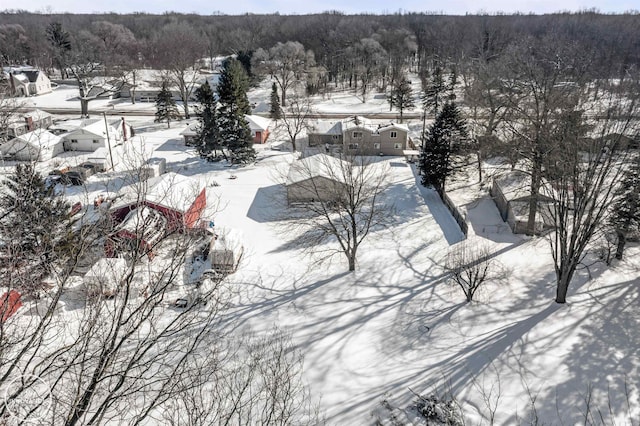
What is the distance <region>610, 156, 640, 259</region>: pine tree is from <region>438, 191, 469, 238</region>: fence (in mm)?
6427

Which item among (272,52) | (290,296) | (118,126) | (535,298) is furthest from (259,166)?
(272,52)

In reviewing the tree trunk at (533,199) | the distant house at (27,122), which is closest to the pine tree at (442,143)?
the tree trunk at (533,199)

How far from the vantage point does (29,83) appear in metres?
68.5

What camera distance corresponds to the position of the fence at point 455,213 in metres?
23.8

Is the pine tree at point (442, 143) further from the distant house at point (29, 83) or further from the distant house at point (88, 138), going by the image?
the distant house at point (29, 83)

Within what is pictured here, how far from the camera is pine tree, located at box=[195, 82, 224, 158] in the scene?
37062mm

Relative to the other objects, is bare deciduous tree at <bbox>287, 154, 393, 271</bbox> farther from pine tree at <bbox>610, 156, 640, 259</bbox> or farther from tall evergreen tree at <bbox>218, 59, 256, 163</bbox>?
pine tree at <bbox>610, 156, 640, 259</bbox>

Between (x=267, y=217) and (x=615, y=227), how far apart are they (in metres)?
17.2

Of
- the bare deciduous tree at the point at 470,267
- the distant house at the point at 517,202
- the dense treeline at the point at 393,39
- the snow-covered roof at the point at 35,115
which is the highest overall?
the dense treeline at the point at 393,39

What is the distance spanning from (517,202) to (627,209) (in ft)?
20.3

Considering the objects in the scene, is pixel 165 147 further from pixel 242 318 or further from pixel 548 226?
pixel 548 226

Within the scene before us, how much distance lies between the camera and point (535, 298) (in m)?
17.8

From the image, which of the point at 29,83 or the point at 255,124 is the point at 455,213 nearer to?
the point at 255,124

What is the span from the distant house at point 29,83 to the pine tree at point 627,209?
73.9 meters
